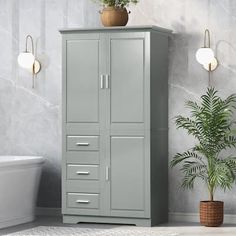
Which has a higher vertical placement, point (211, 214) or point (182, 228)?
point (211, 214)

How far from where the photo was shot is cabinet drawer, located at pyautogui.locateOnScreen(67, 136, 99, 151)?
27.3 ft

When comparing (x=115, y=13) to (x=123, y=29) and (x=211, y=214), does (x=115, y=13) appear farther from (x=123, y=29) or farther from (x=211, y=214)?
(x=211, y=214)

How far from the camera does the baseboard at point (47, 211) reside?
360 inches

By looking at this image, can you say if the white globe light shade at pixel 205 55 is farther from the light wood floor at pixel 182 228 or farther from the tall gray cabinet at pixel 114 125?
the light wood floor at pixel 182 228

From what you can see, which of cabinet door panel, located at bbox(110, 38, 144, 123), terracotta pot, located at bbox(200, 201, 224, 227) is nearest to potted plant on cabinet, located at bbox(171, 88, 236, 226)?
terracotta pot, located at bbox(200, 201, 224, 227)

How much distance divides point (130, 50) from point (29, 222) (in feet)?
6.64

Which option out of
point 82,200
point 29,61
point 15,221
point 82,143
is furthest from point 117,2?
point 15,221

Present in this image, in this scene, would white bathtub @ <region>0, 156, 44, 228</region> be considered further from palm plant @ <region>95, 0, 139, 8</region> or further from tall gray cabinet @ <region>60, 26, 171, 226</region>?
palm plant @ <region>95, 0, 139, 8</region>

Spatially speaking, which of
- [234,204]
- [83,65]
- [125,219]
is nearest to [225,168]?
[234,204]

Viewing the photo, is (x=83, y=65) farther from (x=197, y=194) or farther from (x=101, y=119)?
(x=197, y=194)

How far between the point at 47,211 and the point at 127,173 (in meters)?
1.38

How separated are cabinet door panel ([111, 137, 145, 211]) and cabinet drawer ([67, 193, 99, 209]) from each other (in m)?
0.18

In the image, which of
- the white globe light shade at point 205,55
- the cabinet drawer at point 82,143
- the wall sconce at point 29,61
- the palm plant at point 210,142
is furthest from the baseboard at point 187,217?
the wall sconce at point 29,61

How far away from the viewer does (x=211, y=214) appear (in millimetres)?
8102
